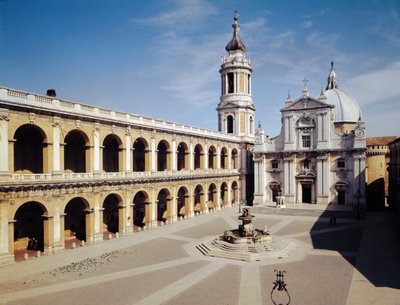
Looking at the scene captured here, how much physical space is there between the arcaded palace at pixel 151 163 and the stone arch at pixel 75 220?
0.12m

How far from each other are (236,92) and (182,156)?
60.9ft

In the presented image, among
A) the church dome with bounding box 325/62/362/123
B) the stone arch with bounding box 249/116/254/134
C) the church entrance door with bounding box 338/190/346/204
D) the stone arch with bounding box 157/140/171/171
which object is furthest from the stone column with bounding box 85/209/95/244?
the church dome with bounding box 325/62/362/123

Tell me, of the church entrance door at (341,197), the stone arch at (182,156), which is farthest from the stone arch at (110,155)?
the church entrance door at (341,197)

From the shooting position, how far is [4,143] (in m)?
25.8

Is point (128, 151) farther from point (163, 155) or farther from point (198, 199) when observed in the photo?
point (198, 199)

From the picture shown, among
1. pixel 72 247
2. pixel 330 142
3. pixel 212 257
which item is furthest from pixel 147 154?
pixel 330 142

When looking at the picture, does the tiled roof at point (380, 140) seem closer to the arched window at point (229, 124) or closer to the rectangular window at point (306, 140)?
the rectangular window at point (306, 140)

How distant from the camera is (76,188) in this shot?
102 ft

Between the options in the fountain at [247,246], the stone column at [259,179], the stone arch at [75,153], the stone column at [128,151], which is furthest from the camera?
the stone column at [259,179]

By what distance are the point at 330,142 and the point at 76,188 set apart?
39063 millimetres

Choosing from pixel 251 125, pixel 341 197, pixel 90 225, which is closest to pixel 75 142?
pixel 90 225

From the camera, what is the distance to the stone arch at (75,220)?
3500 centimetres

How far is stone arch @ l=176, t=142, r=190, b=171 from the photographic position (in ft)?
157

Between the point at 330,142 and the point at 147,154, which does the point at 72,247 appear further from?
the point at 330,142
